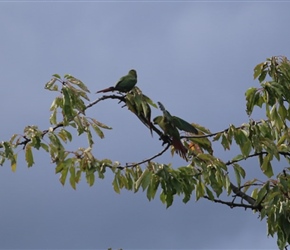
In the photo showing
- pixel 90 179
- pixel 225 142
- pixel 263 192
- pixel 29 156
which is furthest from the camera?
pixel 29 156

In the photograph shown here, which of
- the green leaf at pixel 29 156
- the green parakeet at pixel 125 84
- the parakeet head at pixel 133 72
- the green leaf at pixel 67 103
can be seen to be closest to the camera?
the green parakeet at pixel 125 84

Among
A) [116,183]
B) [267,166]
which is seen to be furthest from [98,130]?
[267,166]

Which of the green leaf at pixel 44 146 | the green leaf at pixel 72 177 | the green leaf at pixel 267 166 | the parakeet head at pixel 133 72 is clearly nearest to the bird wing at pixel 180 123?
the parakeet head at pixel 133 72

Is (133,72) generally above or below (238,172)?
above

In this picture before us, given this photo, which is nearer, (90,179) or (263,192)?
(90,179)

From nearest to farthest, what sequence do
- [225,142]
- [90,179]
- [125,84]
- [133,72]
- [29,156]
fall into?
[125,84]
[133,72]
[225,142]
[90,179]
[29,156]

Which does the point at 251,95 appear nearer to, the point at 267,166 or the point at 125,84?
the point at 267,166

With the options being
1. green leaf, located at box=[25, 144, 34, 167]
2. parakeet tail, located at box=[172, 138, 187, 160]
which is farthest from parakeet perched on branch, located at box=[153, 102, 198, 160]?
green leaf, located at box=[25, 144, 34, 167]

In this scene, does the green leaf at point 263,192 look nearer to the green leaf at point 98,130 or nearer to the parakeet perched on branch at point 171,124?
the parakeet perched on branch at point 171,124

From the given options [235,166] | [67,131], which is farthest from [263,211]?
[67,131]

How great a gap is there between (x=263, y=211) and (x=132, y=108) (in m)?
1.64

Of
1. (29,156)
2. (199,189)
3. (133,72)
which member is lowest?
(199,189)

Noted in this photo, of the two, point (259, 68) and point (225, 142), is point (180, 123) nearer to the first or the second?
point (225, 142)

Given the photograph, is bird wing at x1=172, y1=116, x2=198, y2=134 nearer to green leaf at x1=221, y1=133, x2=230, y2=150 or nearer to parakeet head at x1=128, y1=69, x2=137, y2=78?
green leaf at x1=221, y1=133, x2=230, y2=150
